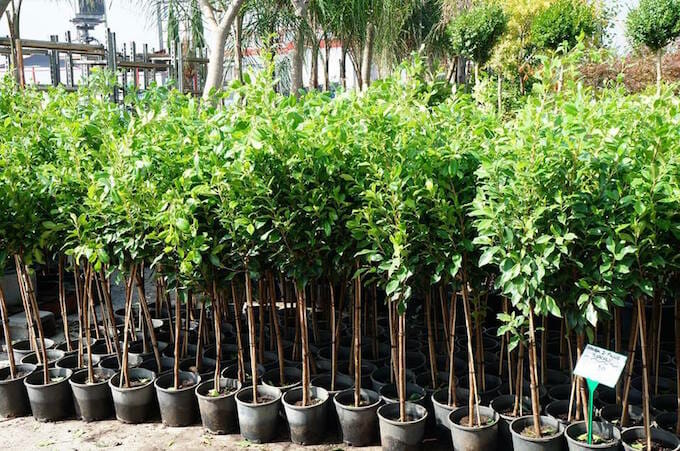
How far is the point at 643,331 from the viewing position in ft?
10.2

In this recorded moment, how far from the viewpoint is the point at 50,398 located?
A: 4.05 meters

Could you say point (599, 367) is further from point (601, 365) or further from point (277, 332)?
point (277, 332)

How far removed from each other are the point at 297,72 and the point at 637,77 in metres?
8.89

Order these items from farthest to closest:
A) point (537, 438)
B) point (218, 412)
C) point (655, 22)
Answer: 1. point (655, 22)
2. point (218, 412)
3. point (537, 438)

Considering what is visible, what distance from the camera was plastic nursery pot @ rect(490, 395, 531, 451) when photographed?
11.1 feet

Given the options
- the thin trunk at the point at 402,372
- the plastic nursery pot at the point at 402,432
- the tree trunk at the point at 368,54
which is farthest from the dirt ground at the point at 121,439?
the tree trunk at the point at 368,54

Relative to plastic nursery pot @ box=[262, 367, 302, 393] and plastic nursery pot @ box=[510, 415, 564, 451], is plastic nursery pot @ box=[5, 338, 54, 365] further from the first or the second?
plastic nursery pot @ box=[510, 415, 564, 451]

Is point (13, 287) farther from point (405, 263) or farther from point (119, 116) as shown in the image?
point (405, 263)

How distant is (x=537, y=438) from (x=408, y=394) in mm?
832

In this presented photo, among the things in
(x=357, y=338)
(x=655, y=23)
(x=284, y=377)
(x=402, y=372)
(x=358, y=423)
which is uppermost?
(x=655, y=23)

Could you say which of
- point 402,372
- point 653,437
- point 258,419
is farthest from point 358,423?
point 653,437

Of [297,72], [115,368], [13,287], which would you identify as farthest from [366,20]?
[115,368]

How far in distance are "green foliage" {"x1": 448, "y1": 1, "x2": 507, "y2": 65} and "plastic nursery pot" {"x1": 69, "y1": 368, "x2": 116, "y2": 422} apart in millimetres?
11689

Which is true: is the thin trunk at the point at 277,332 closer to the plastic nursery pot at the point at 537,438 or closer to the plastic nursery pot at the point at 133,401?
→ the plastic nursery pot at the point at 133,401
